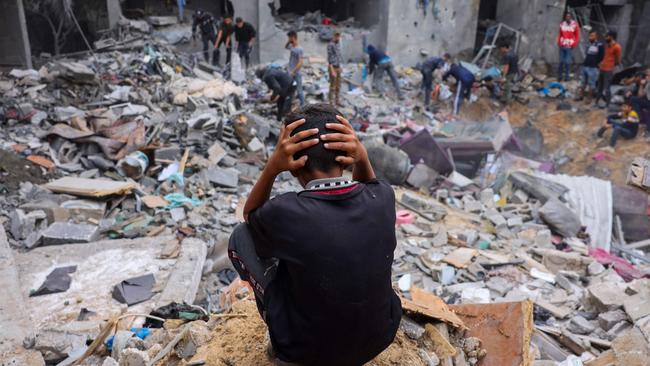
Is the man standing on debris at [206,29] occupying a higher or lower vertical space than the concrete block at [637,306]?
higher

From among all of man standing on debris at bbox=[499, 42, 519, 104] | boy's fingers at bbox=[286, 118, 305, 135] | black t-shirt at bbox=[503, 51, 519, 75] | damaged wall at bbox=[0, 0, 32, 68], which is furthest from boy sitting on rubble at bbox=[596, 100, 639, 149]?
damaged wall at bbox=[0, 0, 32, 68]

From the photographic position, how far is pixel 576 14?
16812 mm

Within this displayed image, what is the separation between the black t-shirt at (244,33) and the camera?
13.2 meters

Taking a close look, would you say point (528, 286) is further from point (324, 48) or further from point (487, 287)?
point (324, 48)

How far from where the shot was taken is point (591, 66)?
13508 millimetres

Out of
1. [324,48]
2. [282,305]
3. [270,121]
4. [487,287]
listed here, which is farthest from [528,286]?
[324,48]

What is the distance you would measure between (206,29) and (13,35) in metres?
4.53

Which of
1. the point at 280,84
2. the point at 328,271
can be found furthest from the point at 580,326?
the point at 280,84

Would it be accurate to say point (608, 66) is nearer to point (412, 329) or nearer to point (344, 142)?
point (412, 329)

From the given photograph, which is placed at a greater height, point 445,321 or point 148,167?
point 445,321

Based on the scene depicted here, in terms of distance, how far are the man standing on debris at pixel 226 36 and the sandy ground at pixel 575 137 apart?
21.9ft

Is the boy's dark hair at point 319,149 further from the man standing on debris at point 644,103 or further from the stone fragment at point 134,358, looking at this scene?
the man standing on debris at point 644,103

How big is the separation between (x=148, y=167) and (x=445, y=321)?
616cm

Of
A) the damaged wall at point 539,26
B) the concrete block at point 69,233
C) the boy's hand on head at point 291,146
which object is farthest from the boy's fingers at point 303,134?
the damaged wall at point 539,26
